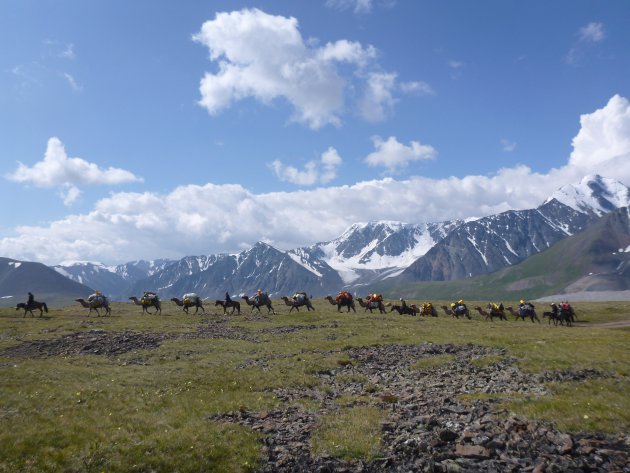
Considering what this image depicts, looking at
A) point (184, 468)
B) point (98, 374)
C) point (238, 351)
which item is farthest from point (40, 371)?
point (184, 468)

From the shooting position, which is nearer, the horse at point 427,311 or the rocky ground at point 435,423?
the rocky ground at point 435,423

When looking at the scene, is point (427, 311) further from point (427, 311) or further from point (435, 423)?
point (435, 423)

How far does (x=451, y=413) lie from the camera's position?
1753 centimetres

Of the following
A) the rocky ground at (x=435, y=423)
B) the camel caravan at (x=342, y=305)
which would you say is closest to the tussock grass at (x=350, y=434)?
the rocky ground at (x=435, y=423)

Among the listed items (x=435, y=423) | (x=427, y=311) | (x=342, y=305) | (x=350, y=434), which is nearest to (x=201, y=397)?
(x=350, y=434)

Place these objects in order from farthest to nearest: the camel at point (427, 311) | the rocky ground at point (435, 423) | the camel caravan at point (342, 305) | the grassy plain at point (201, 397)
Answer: the camel at point (427, 311) < the camel caravan at point (342, 305) < the grassy plain at point (201, 397) < the rocky ground at point (435, 423)

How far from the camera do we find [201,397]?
21.3m

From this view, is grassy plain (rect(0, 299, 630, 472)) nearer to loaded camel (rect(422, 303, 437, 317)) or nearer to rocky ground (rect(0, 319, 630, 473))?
rocky ground (rect(0, 319, 630, 473))

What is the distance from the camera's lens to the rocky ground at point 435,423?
13.3 metres

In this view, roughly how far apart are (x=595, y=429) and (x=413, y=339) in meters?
22.6

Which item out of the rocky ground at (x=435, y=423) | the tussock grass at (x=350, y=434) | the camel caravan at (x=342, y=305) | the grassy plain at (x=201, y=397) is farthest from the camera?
the camel caravan at (x=342, y=305)

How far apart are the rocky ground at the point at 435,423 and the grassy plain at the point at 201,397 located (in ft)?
2.01

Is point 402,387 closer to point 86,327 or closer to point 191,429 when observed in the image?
point 191,429

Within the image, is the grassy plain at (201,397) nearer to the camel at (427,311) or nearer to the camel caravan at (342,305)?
the camel caravan at (342,305)
